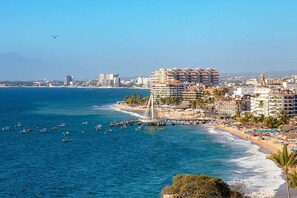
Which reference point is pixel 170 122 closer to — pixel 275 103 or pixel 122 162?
pixel 275 103

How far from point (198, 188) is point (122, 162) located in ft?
67.8

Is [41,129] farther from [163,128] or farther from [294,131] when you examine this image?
[294,131]

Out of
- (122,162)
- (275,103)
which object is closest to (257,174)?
(122,162)

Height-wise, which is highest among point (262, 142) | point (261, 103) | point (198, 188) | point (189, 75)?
point (189, 75)

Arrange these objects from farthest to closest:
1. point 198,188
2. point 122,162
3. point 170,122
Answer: point 170,122, point 122,162, point 198,188

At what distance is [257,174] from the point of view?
1457 inches

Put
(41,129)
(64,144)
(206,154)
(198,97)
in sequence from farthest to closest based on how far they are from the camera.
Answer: (198,97), (41,129), (64,144), (206,154)

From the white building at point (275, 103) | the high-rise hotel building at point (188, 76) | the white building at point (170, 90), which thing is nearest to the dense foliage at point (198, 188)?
the white building at point (275, 103)

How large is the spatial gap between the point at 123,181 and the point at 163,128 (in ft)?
121

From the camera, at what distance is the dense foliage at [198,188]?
23.3 m

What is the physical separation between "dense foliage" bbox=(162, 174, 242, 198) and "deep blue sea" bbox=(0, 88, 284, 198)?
7.32 m

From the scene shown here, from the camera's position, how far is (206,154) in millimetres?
46312

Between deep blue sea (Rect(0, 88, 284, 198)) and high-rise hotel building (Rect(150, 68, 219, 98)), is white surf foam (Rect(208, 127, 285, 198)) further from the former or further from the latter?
high-rise hotel building (Rect(150, 68, 219, 98))

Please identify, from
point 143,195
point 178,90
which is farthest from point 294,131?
point 178,90
